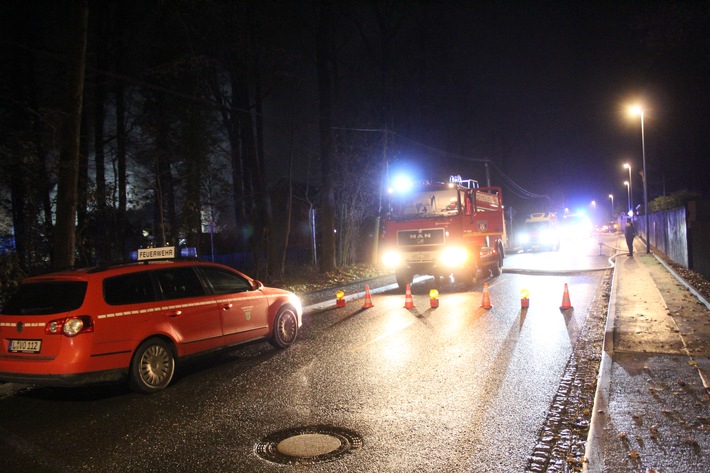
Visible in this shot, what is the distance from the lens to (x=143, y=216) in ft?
70.8

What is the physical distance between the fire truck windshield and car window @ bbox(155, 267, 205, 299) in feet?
34.0

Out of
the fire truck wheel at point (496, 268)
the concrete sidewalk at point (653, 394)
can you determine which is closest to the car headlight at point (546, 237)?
the fire truck wheel at point (496, 268)

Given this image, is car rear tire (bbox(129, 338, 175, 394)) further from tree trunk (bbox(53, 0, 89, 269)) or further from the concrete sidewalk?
the concrete sidewalk

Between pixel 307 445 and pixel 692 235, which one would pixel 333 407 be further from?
pixel 692 235

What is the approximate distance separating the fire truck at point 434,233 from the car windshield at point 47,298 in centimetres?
1166

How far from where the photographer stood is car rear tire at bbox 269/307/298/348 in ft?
28.3

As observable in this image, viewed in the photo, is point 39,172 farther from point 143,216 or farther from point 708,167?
point 708,167

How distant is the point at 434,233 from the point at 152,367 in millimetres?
11162

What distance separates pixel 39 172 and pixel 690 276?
774 inches

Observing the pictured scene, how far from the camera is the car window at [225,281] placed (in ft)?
25.4

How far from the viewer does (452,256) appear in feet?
53.0

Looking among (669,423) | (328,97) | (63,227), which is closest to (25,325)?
(63,227)

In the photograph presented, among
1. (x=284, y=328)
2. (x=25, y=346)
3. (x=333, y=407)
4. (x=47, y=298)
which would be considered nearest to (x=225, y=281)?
(x=284, y=328)

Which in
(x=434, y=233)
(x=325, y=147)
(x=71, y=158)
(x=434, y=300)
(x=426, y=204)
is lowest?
(x=434, y=300)
